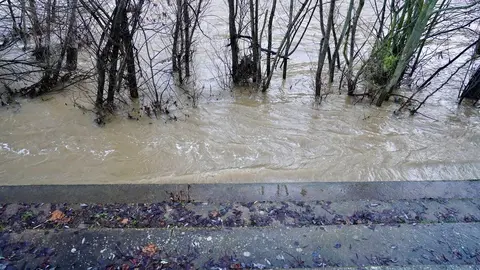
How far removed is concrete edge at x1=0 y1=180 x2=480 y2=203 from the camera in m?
3.35

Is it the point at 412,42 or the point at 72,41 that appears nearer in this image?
the point at 412,42

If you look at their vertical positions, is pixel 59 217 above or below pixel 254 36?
below

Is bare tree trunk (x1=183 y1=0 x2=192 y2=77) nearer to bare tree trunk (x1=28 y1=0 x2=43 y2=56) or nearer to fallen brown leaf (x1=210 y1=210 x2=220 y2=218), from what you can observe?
bare tree trunk (x1=28 y1=0 x2=43 y2=56)

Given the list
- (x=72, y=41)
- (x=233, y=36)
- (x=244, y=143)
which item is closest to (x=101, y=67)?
(x=72, y=41)

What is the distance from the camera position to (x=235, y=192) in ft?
11.4

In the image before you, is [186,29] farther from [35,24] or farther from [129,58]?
[35,24]

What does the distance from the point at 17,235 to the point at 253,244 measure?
1.73 metres

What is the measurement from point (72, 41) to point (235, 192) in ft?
14.6

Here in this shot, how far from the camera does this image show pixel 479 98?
639 cm

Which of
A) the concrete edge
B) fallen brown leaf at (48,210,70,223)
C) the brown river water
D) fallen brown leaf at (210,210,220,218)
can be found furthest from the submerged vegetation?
fallen brown leaf at (210,210,220,218)

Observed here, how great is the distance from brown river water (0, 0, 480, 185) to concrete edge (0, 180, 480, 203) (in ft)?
2.41

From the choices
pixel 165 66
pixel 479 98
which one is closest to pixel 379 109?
pixel 479 98

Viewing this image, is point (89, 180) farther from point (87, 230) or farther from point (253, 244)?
point (253, 244)

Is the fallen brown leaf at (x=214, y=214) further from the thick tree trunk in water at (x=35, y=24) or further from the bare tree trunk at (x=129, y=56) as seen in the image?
the thick tree trunk in water at (x=35, y=24)
